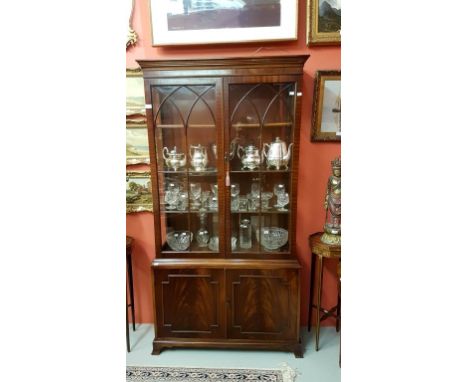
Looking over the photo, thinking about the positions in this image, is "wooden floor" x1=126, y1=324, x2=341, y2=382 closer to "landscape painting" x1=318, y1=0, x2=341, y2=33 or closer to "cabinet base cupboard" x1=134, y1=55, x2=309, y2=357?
"cabinet base cupboard" x1=134, y1=55, x2=309, y2=357

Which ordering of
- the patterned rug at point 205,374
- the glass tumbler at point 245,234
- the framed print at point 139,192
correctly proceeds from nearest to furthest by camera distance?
the patterned rug at point 205,374 → the glass tumbler at point 245,234 → the framed print at point 139,192

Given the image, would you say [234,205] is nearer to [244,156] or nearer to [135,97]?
[244,156]

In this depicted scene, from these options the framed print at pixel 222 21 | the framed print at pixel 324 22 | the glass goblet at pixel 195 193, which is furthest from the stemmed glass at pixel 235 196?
the framed print at pixel 324 22

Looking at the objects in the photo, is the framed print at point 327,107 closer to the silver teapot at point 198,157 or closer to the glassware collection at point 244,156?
the glassware collection at point 244,156

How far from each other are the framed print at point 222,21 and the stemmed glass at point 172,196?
852 millimetres

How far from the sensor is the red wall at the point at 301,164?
5.66ft

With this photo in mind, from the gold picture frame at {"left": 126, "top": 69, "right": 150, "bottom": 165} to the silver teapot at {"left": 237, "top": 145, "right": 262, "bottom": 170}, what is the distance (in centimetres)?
63

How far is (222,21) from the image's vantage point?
5.47ft

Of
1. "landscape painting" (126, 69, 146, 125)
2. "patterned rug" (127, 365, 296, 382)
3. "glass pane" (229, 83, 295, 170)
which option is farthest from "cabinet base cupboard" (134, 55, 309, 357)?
"landscape painting" (126, 69, 146, 125)

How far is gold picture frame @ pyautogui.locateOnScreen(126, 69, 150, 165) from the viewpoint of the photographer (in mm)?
1803

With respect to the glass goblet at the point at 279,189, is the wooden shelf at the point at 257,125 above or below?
above

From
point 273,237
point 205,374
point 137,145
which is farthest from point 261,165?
point 205,374

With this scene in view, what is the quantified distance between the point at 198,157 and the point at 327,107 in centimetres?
84
